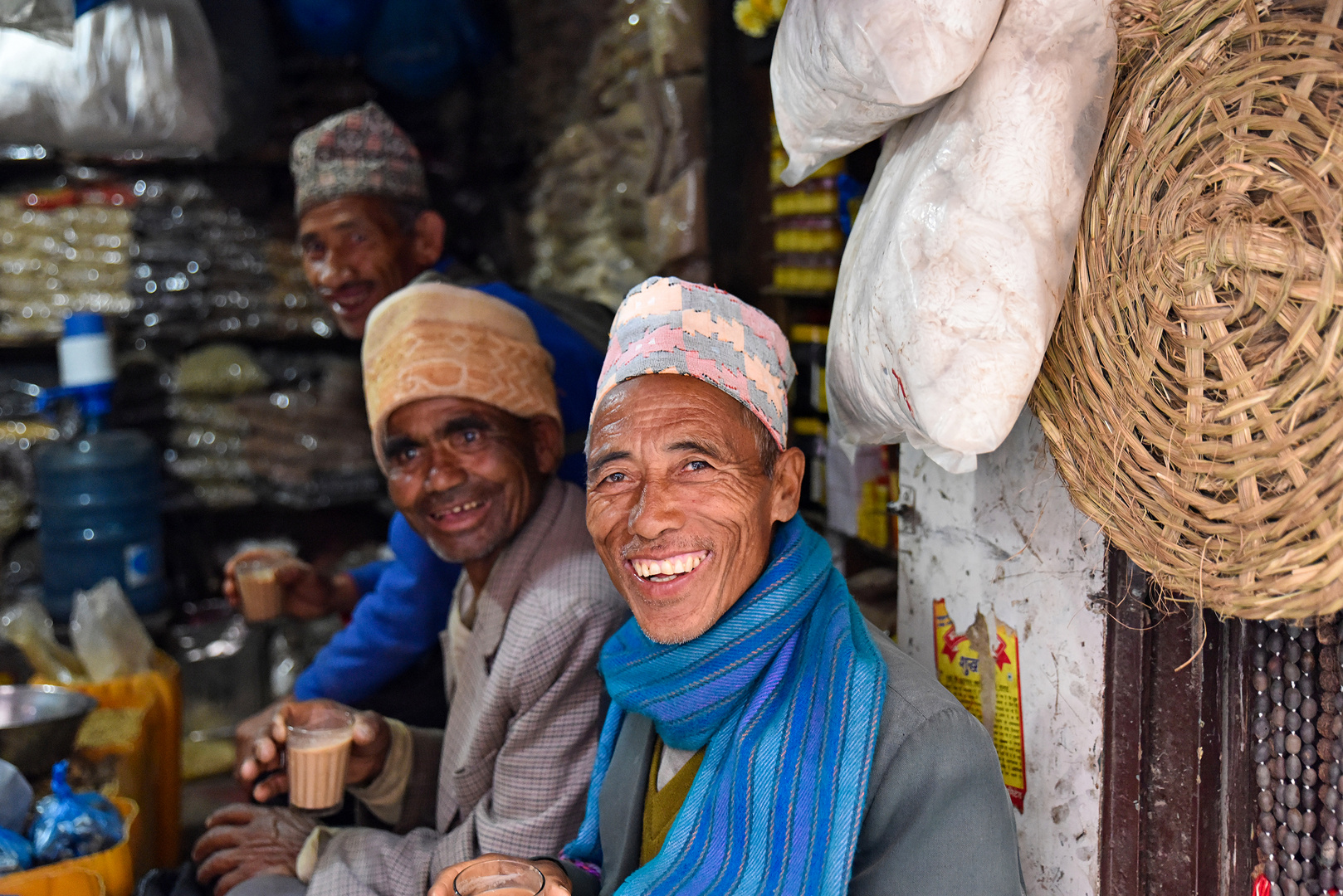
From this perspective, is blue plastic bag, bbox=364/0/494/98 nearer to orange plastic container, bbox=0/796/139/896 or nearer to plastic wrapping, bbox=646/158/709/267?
plastic wrapping, bbox=646/158/709/267

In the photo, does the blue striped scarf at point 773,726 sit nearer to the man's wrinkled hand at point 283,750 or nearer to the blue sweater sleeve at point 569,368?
the man's wrinkled hand at point 283,750

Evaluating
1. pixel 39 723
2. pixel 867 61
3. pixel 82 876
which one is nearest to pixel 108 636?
pixel 39 723

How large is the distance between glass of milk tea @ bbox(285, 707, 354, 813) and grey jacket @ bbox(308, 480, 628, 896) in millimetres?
107

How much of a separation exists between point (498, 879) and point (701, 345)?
74cm

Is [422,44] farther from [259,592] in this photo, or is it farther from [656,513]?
[656,513]

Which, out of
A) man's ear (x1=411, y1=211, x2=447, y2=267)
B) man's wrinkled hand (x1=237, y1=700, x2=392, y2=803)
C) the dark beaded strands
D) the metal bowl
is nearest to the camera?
the dark beaded strands

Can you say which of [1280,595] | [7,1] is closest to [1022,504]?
[1280,595]

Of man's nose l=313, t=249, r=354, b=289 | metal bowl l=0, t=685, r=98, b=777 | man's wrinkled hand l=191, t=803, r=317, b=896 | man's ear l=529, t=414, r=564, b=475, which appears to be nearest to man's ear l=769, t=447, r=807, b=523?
man's ear l=529, t=414, r=564, b=475

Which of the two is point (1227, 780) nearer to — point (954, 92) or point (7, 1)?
point (954, 92)

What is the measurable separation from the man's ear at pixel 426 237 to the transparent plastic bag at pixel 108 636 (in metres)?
1.34

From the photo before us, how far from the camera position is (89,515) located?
371 cm

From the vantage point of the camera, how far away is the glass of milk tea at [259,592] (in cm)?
269

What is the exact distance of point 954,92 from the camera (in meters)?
1.12

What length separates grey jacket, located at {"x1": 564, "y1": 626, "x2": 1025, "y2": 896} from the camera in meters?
1.12
